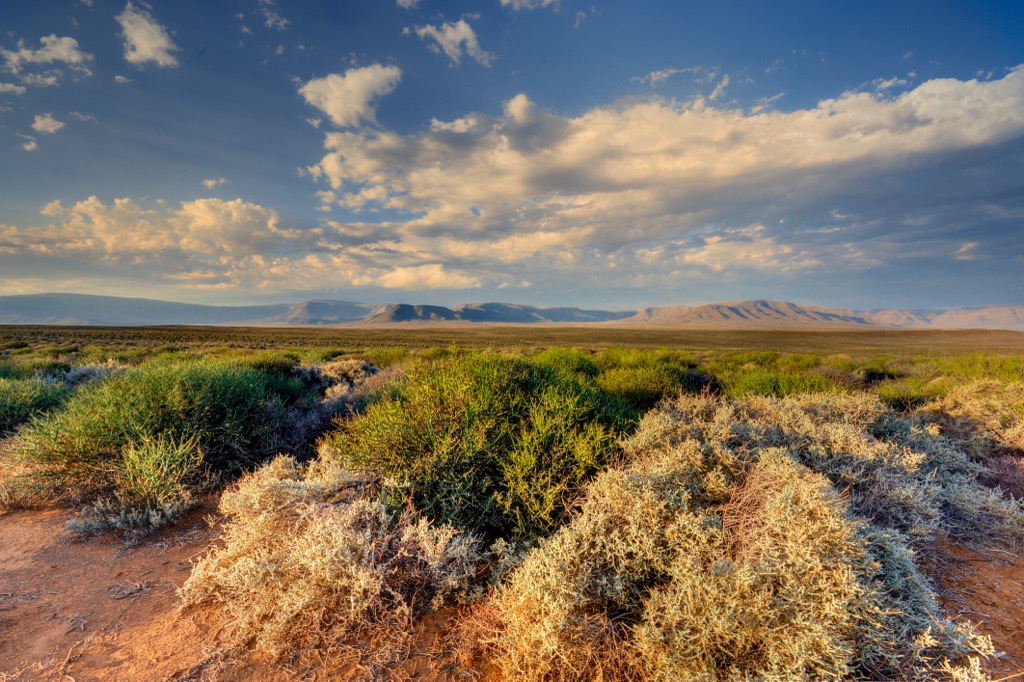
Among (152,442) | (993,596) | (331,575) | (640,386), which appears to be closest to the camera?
(331,575)

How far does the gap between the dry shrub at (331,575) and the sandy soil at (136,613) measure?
0.17 metres

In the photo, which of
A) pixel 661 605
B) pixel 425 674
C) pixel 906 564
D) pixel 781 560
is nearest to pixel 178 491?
pixel 425 674

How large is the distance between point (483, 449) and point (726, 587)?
2410 millimetres

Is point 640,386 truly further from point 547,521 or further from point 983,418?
point 547,521

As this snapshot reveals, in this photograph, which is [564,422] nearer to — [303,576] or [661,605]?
[661,605]

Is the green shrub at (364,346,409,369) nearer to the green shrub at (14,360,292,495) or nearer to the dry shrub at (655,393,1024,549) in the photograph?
the green shrub at (14,360,292,495)

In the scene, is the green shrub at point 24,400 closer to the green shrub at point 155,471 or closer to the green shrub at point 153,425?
the green shrub at point 153,425

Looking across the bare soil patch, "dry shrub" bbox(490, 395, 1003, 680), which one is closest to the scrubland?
"dry shrub" bbox(490, 395, 1003, 680)

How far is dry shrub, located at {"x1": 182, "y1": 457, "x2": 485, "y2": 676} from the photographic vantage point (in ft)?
10.6

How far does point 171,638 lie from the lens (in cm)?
332

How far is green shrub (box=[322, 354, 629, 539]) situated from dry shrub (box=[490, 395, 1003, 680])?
0.48m

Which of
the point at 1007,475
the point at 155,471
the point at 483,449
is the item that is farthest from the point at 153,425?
the point at 1007,475

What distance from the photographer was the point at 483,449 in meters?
4.46

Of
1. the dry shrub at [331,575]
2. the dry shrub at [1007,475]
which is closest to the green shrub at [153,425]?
the dry shrub at [331,575]
